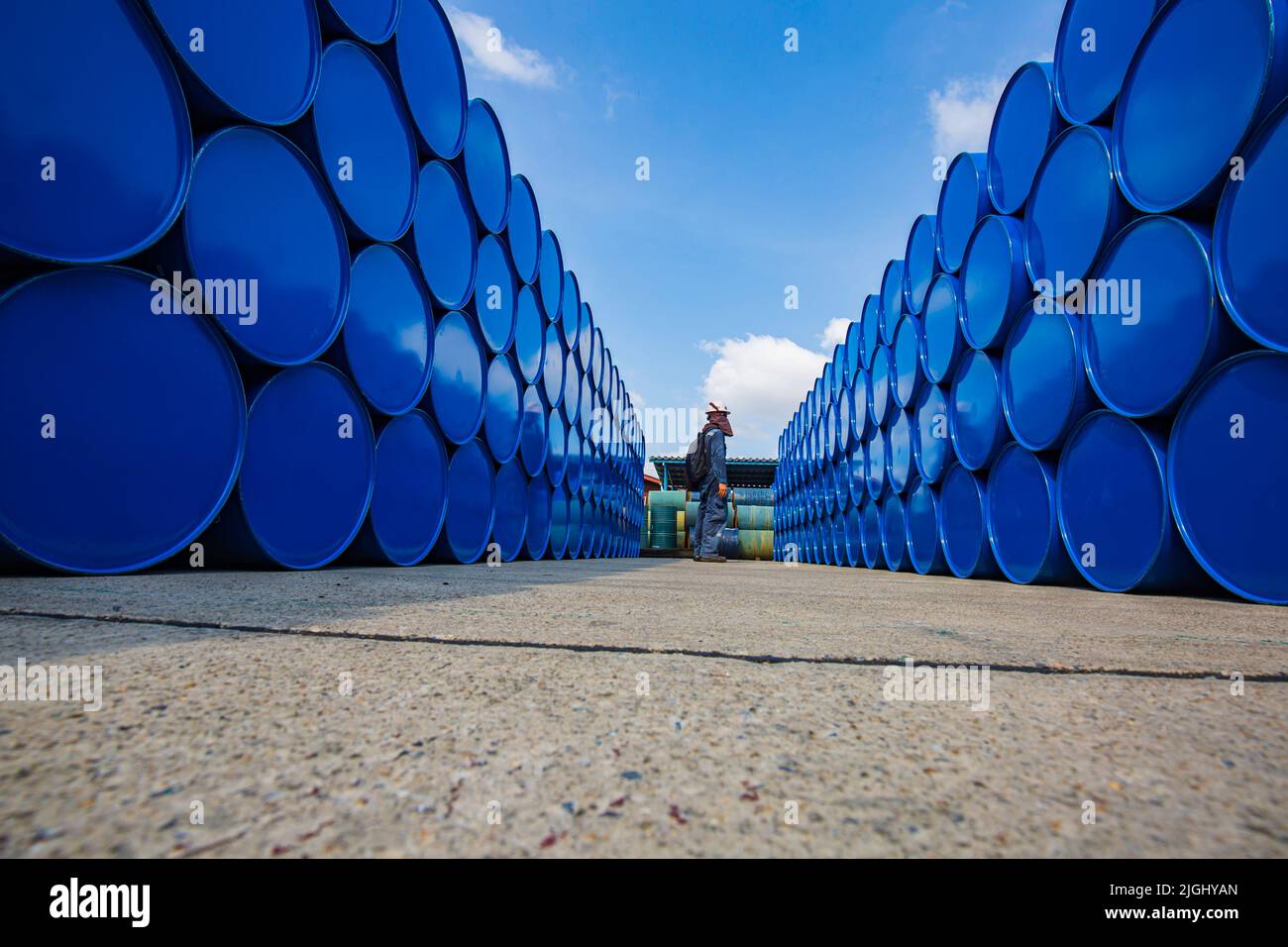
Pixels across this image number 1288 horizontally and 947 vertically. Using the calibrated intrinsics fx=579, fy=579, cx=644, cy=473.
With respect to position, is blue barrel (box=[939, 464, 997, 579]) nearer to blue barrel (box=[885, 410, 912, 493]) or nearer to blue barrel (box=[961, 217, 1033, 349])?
blue barrel (box=[885, 410, 912, 493])

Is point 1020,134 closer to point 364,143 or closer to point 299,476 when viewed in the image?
point 364,143

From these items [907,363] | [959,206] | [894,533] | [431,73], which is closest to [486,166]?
[431,73]

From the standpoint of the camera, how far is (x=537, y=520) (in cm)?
572

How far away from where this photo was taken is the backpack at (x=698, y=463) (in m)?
7.52

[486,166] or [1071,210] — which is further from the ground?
[486,166]

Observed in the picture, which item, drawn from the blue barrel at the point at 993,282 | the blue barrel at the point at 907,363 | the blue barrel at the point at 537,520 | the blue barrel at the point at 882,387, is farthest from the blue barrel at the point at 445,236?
the blue barrel at the point at 882,387

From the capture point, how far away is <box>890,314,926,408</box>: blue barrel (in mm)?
5211

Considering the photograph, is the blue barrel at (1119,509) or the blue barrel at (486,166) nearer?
the blue barrel at (1119,509)

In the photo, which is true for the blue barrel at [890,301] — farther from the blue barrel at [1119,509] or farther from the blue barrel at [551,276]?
the blue barrel at [551,276]

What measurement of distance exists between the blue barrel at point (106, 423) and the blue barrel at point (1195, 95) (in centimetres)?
377

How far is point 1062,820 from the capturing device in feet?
1.60

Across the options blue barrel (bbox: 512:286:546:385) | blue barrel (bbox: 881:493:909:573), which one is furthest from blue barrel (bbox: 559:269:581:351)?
blue barrel (bbox: 881:493:909:573)

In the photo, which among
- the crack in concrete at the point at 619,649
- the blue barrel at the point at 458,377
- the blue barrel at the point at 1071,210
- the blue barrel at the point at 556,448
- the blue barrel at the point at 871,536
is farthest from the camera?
the blue barrel at the point at 871,536

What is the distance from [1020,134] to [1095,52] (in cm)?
75
